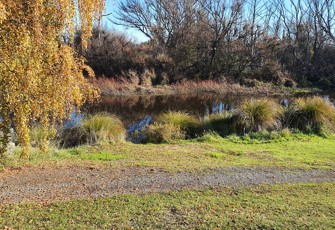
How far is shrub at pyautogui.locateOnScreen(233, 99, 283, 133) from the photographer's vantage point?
13.3 m

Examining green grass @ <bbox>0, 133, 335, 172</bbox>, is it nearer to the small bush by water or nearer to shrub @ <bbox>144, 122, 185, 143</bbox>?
shrub @ <bbox>144, 122, 185, 143</bbox>

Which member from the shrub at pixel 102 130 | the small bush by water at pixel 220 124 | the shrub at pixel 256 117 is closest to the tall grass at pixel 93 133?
the shrub at pixel 102 130

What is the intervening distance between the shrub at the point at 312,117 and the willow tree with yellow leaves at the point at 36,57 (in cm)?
1028

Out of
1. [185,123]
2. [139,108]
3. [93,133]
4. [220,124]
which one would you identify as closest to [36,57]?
[93,133]

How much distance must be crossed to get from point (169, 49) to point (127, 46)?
5.44m

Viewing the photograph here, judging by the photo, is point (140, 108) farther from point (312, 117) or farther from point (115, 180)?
point (115, 180)

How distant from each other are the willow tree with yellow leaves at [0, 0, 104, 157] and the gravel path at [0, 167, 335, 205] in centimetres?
69

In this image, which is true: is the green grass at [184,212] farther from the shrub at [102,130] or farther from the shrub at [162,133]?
the shrub at [162,133]

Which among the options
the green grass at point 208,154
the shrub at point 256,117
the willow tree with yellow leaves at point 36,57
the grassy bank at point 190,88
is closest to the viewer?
the willow tree with yellow leaves at point 36,57

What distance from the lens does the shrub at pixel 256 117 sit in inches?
523

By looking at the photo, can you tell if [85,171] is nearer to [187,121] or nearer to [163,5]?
[187,121]

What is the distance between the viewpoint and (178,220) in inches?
184

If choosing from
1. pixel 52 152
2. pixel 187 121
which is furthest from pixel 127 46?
pixel 52 152

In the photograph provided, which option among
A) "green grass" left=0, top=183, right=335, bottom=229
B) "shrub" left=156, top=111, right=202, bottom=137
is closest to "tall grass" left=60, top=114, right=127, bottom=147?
"shrub" left=156, top=111, right=202, bottom=137
